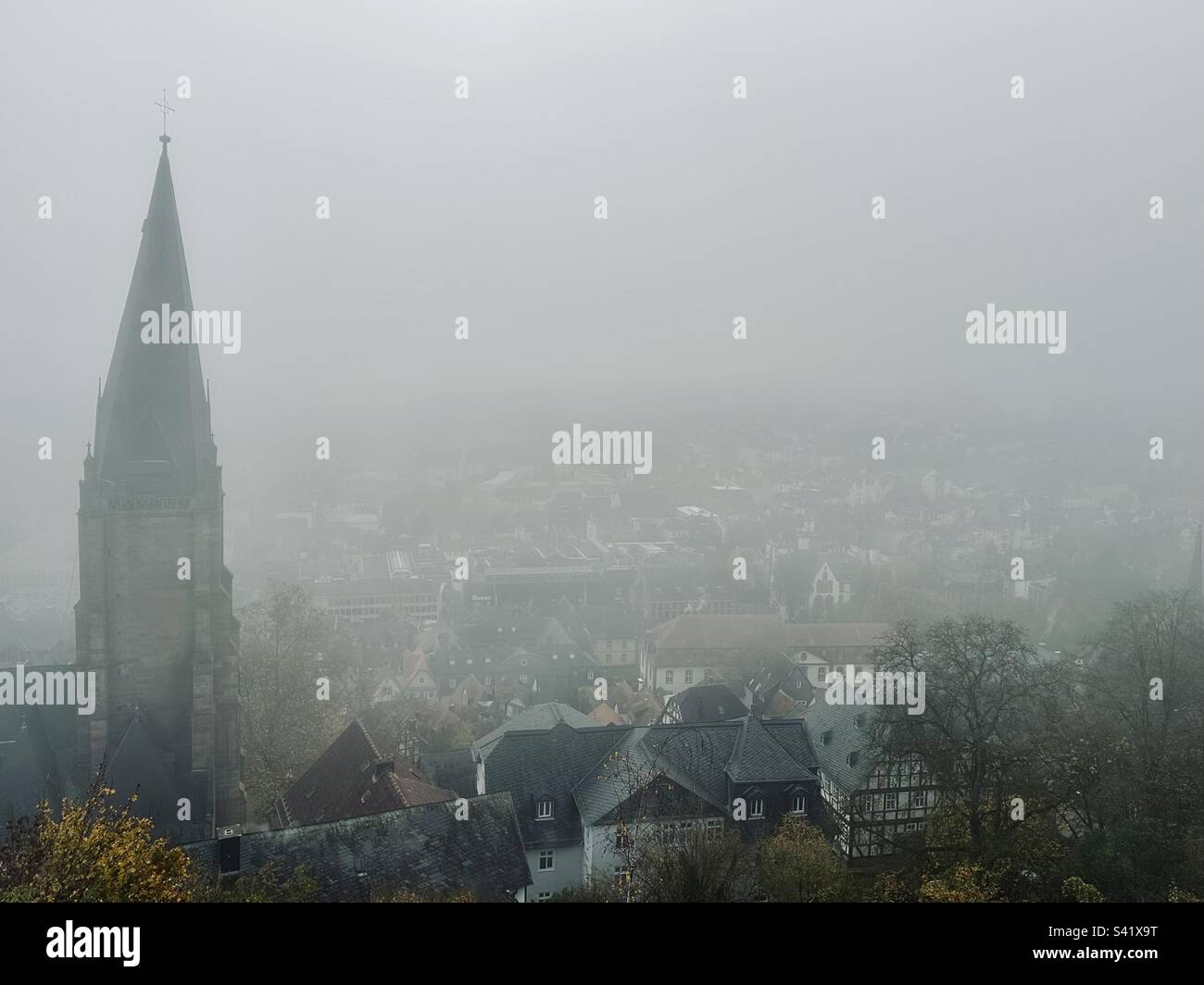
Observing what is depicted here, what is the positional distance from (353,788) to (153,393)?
9.71 metres

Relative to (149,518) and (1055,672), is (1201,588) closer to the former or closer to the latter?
(1055,672)

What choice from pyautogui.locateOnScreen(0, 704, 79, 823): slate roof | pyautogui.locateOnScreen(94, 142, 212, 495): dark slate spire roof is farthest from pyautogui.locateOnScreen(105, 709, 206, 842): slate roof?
pyautogui.locateOnScreen(94, 142, 212, 495): dark slate spire roof

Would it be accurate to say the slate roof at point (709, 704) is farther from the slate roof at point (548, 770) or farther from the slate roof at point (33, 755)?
the slate roof at point (33, 755)

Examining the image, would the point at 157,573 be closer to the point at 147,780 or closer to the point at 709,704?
the point at 147,780

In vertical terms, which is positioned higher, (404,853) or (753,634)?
(404,853)

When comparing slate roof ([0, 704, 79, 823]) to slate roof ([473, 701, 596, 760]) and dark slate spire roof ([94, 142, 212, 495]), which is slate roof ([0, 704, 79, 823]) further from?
slate roof ([473, 701, 596, 760])

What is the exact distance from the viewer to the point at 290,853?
16.9 meters

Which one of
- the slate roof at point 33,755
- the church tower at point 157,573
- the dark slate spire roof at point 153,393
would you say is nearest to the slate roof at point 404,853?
the church tower at point 157,573

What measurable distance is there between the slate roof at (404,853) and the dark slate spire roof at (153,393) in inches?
319

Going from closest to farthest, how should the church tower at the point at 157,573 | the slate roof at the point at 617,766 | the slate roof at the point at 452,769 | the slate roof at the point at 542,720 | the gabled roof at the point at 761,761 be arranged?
the church tower at the point at 157,573 → the slate roof at the point at 617,766 → the gabled roof at the point at 761,761 → the slate roof at the point at 452,769 → the slate roof at the point at 542,720

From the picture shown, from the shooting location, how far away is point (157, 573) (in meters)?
20.8

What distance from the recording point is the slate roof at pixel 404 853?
16.7m

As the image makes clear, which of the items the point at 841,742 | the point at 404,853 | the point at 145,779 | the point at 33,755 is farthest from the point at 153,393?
the point at 841,742
